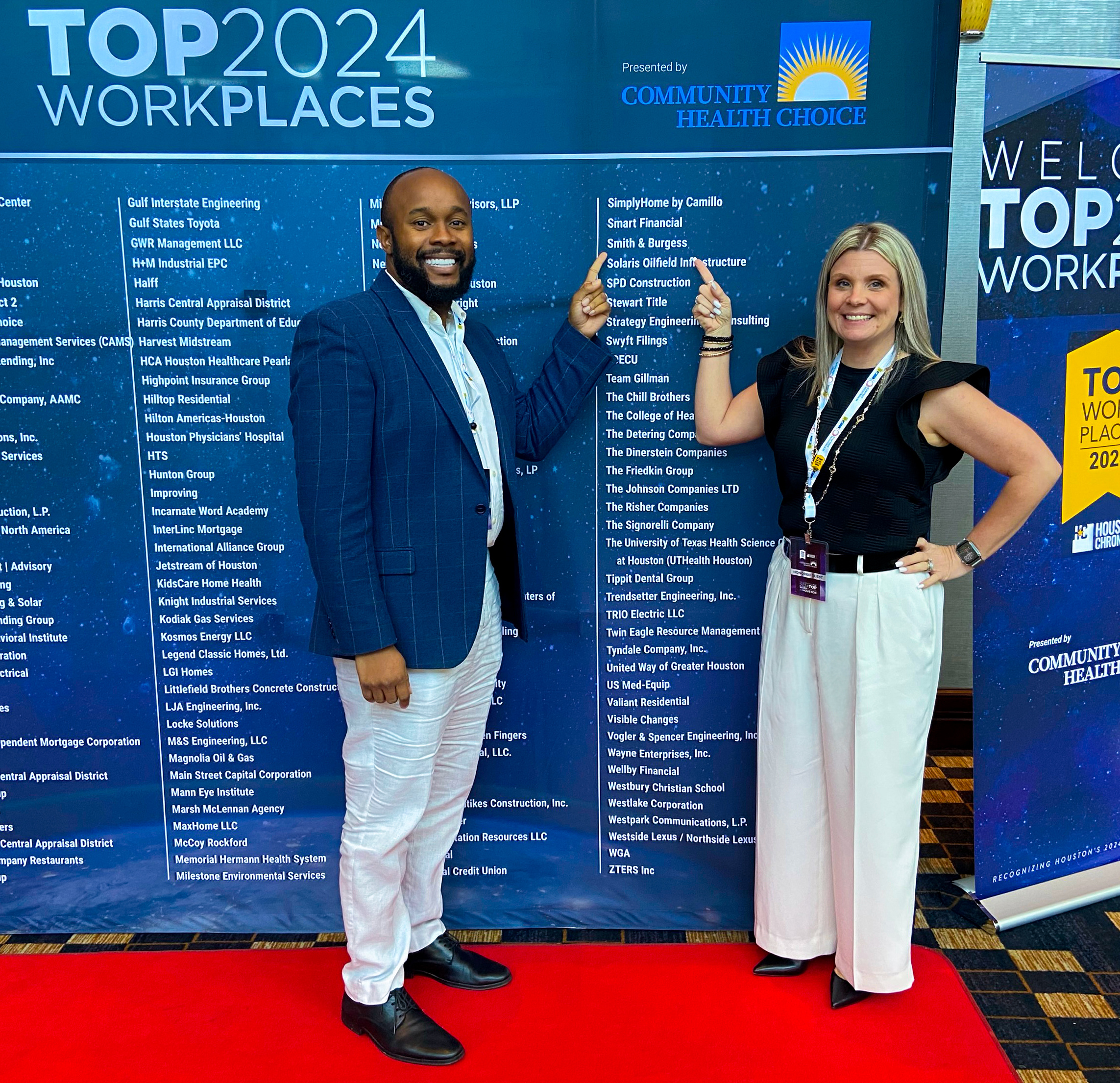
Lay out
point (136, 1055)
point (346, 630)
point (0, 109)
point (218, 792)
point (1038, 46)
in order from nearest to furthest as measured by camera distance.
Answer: point (346, 630), point (136, 1055), point (0, 109), point (218, 792), point (1038, 46)

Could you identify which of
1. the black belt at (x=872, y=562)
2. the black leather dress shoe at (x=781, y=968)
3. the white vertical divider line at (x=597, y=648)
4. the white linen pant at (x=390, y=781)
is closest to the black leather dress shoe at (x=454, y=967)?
the white linen pant at (x=390, y=781)

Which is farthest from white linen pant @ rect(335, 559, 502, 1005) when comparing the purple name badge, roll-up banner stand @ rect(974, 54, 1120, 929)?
roll-up banner stand @ rect(974, 54, 1120, 929)

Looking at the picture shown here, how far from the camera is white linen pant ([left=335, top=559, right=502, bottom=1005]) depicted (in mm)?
2285

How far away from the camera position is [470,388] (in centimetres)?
234

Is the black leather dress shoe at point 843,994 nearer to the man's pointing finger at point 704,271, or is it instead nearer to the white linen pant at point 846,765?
the white linen pant at point 846,765

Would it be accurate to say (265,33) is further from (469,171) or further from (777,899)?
(777,899)

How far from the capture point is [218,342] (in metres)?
2.66

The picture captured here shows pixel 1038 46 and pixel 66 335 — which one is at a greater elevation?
pixel 1038 46

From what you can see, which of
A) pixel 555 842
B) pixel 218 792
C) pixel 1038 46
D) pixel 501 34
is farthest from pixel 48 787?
pixel 1038 46

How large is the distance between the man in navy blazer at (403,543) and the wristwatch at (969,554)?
109 centimetres

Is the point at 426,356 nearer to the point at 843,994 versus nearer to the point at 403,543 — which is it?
the point at 403,543

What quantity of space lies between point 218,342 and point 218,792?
1297 mm

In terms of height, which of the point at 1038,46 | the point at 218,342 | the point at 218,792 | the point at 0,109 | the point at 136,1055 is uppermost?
the point at 1038,46

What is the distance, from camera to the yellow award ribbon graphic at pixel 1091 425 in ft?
9.03
